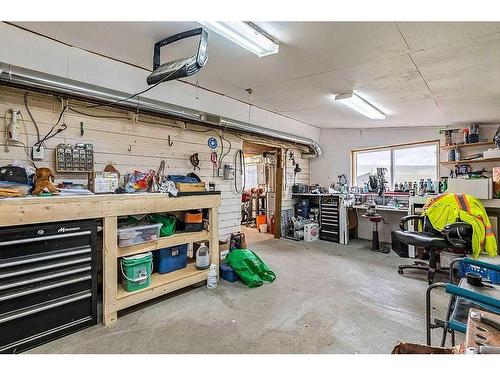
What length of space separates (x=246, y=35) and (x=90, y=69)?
68.8 inches

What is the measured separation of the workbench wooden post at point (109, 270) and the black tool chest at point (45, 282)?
0.08 m

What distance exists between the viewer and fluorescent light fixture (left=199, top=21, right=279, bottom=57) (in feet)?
6.28

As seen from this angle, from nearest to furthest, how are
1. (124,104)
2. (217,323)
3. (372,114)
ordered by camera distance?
(217,323) < (124,104) < (372,114)

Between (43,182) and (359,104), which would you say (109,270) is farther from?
(359,104)

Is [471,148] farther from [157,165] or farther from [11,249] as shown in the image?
[11,249]

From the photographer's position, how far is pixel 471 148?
14.3ft

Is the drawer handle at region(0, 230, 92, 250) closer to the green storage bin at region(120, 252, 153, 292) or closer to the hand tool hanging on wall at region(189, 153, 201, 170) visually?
the green storage bin at region(120, 252, 153, 292)

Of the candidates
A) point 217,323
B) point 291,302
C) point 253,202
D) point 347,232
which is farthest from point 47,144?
point 253,202

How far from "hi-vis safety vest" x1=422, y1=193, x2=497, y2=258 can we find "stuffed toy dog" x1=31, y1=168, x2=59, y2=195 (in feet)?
13.8

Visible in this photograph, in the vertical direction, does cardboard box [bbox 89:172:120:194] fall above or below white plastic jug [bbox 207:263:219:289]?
above

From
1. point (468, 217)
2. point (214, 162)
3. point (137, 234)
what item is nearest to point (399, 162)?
point (468, 217)

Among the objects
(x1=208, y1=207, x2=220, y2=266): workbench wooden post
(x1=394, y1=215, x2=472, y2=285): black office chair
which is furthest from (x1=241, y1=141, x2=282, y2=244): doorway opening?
(x1=394, y1=215, x2=472, y2=285): black office chair
